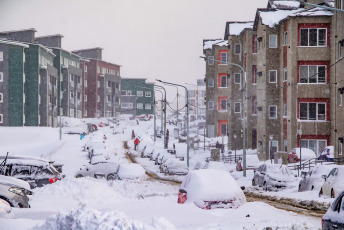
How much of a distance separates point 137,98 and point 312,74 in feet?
348

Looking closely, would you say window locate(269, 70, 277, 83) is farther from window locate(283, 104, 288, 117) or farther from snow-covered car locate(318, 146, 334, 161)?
snow-covered car locate(318, 146, 334, 161)

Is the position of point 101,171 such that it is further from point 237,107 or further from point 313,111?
point 237,107

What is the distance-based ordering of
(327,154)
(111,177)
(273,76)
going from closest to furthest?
1. (111,177)
2. (327,154)
3. (273,76)

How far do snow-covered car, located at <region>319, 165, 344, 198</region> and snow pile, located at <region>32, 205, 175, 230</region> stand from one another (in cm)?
1222

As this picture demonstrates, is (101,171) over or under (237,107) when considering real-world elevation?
under

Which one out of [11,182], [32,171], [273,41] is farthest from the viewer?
[273,41]

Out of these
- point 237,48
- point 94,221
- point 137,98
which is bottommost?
point 94,221

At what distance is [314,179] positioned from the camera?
2381 cm

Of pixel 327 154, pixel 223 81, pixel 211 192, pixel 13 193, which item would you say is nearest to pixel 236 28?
pixel 223 81

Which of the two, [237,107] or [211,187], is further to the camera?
[237,107]

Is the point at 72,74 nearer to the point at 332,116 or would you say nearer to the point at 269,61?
the point at 269,61

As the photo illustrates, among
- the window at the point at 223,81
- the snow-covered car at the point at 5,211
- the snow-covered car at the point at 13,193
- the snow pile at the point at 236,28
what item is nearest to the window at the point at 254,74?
the snow pile at the point at 236,28

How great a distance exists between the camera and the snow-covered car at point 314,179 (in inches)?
921

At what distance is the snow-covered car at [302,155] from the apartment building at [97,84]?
80.7m
